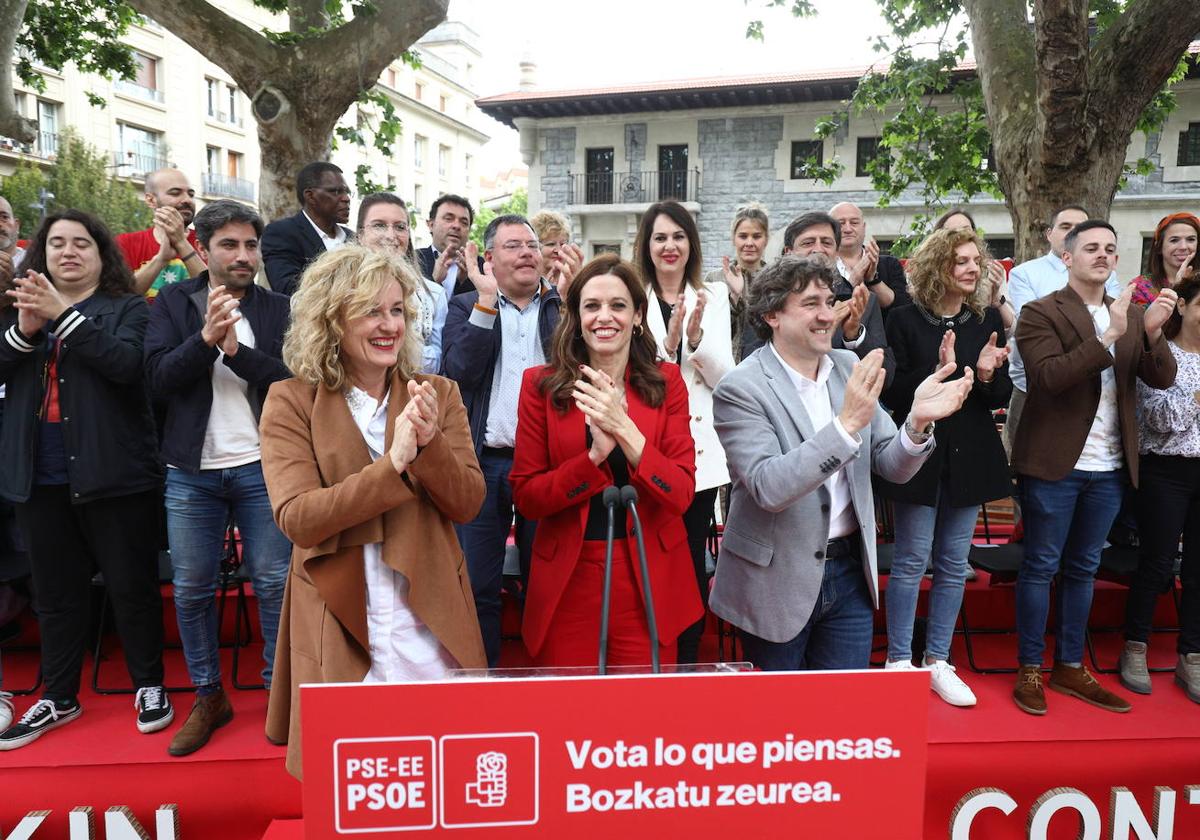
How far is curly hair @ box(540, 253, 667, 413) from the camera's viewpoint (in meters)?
2.40

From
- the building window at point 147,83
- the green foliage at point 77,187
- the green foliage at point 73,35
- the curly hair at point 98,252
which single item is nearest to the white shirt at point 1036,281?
the curly hair at point 98,252

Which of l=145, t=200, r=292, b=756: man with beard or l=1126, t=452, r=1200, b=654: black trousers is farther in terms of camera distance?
l=1126, t=452, r=1200, b=654: black trousers

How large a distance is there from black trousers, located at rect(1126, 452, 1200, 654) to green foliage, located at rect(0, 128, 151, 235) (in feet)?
87.2

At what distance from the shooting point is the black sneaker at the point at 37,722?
283 centimetres

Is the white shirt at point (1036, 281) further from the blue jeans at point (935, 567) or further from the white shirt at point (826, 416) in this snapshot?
the white shirt at point (826, 416)

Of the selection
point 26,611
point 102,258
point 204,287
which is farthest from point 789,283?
point 26,611

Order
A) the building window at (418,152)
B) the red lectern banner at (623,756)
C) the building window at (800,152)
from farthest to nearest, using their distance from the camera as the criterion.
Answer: the building window at (418,152), the building window at (800,152), the red lectern banner at (623,756)

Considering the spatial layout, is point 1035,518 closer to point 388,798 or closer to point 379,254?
point 379,254

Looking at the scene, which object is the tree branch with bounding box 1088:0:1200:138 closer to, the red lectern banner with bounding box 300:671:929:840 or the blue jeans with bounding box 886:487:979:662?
the blue jeans with bounding box 886:487:979:662

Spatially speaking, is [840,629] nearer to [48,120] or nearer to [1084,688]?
[1084,688]

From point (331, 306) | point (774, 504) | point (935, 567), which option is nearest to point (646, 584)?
point (774, 504)

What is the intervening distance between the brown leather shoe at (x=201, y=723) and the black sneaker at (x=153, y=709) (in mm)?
82

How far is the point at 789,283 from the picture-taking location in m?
2.38

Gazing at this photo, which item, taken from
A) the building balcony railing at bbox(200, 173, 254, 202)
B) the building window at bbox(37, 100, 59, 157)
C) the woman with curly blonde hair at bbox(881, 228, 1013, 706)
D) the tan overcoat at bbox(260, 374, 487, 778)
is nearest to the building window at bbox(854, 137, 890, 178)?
the woman with curly blonde hair at bbox(881, 228, 1013, 706)
